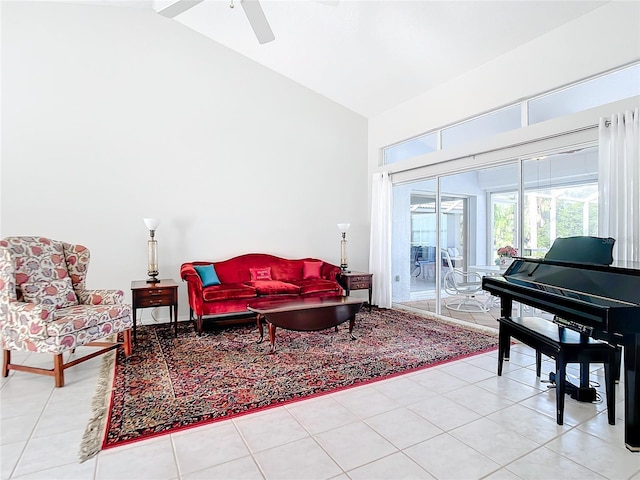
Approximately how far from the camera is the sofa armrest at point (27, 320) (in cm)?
272

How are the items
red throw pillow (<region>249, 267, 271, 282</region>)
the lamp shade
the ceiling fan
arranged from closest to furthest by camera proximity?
the ceiling fan → the lamp shade → red throw pillow (<region>249, 267, 271, 282</region>)

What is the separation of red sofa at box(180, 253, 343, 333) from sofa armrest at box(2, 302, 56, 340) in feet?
5.07

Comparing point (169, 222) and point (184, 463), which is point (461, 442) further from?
point (169, 222)

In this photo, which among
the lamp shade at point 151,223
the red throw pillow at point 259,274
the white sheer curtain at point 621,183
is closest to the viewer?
the white sheer curtain at point 621,183

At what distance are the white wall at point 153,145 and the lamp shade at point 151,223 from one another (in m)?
0.41

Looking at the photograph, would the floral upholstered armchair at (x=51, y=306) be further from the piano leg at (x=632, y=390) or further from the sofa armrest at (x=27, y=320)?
the piano leg at (x=632, y=390)

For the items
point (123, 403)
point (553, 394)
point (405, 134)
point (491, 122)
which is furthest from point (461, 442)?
point (405, 134)

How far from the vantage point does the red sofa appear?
13.8 feet

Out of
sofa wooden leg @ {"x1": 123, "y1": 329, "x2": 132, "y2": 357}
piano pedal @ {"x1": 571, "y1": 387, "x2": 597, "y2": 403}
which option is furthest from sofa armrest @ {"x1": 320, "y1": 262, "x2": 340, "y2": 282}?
piano pedal @ {"x1": 571, "y1": 387, "x2": 597, "y2": 403}

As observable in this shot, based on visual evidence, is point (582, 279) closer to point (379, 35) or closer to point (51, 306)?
point (379, 35)

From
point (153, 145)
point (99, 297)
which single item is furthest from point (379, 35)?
point (99, 297)

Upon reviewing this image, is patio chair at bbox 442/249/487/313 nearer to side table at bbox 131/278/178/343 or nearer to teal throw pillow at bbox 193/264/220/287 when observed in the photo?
teal throw pillow at bbox 193/264/220/287

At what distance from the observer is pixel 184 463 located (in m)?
1.77

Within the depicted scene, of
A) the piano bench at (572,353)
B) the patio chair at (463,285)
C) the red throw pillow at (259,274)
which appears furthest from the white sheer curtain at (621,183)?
the red throw pillow at (259,274)
